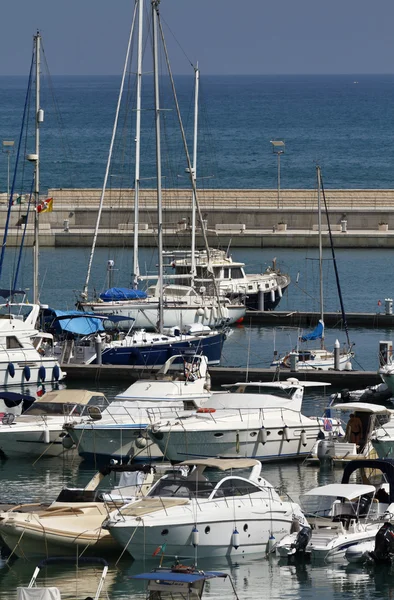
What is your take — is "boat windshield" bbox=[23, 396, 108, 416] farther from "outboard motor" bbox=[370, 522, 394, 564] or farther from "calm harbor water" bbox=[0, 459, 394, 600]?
"outboard motor" bbox=[370, 522, 394, 564]

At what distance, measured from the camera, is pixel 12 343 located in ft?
144

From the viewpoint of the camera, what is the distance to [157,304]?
50969 mm

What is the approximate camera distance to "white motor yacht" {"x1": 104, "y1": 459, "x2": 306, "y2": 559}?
81.9ft

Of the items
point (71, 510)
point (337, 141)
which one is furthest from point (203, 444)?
point (337, 141)

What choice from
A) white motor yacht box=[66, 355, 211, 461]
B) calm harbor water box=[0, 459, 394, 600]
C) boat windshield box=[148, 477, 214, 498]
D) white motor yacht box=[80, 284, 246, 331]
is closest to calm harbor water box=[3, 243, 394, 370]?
white motor yacht box=[80, 284, 246, 331]

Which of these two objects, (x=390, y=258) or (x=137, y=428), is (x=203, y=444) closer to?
(x=137, y=428)

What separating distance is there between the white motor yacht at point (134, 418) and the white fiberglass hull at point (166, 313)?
13615 millimetres

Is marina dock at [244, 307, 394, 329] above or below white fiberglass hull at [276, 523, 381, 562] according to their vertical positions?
above

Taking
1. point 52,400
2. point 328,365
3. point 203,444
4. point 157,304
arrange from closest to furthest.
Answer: point 203,444 < point 52,400 < point 328,365 < point 157,304

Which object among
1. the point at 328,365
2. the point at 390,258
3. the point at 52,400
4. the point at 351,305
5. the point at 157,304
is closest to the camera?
the point at 52,400

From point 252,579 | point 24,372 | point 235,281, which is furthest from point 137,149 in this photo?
point 252,579

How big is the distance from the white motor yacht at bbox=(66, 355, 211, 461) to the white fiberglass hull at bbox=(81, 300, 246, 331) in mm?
→ 13615

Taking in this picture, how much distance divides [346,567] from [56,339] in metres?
22.9

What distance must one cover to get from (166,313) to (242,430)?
19752 millimetres
